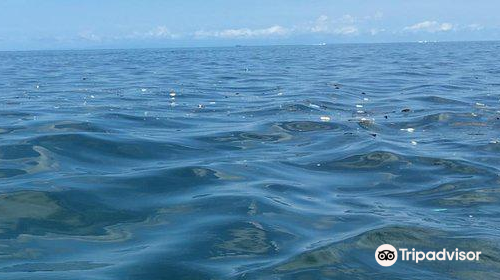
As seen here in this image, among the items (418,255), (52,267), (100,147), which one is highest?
(100,147)

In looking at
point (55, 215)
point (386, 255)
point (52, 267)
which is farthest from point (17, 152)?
point (386, 255)

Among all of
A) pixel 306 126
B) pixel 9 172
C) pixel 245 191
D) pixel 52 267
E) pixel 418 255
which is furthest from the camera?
pixel 306 126

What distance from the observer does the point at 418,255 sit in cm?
562

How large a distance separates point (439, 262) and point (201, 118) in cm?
900

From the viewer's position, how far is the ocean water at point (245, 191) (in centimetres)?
551

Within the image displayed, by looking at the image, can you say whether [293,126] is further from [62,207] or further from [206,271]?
[206,271]

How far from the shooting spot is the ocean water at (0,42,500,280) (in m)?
5.51

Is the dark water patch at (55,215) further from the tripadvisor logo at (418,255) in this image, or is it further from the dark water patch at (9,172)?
the tripadvisor logo at (418,255)

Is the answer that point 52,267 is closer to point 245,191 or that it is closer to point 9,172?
point 245,191

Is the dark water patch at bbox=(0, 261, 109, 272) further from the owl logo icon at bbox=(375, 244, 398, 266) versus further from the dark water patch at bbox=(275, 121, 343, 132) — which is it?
the dark water patch at bbox=(275, 121, 343, 132)

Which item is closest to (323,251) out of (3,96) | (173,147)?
(173,147)

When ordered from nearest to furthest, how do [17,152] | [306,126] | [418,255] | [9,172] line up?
[418,255], [9,172], [17,152], [306,126]

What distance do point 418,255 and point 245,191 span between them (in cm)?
265

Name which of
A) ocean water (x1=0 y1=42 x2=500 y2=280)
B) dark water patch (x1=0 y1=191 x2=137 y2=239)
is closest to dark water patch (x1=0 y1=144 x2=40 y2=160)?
ocean water (x1=0 y1=42 x2=500 y2=280)
